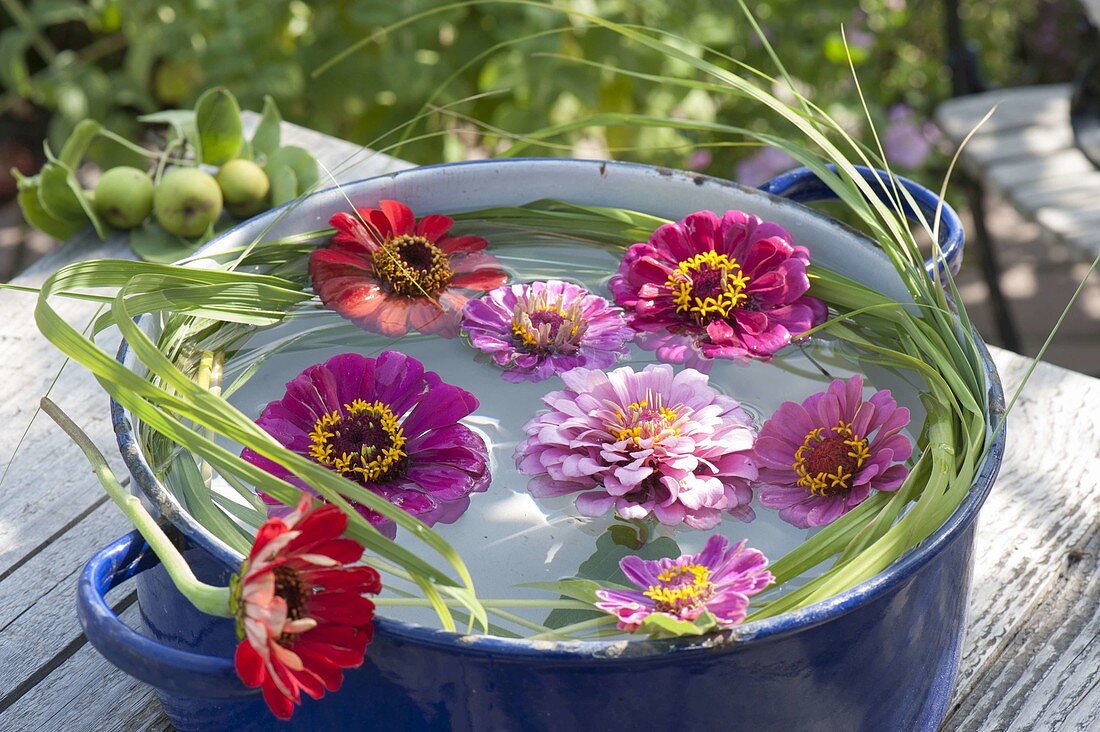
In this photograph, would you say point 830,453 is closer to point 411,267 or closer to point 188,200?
point 411,267

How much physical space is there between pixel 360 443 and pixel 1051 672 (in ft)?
1.53

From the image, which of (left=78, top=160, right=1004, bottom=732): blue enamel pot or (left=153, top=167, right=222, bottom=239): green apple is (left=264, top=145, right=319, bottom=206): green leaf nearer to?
(left=153, top=167, right=222, bottom=239): green apple

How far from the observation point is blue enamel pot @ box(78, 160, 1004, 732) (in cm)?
49

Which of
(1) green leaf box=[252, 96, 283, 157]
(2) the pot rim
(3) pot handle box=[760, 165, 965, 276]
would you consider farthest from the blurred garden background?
(2) the pot rim

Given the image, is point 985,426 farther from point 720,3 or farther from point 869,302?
point 720,3

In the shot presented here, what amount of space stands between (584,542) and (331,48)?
153 centimetres

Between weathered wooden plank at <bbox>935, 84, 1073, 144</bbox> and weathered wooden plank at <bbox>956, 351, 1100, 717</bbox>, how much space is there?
1.03 meters

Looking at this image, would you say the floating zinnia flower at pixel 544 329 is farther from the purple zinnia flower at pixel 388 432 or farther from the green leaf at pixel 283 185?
the green leaf at pixel 283 185

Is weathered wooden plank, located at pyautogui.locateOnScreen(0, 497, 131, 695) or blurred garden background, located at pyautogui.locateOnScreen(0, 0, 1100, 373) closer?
weathered wooden plank, located at pyautogui.locateOnScreen(0, 497, 131, 695)

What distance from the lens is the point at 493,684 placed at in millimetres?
504

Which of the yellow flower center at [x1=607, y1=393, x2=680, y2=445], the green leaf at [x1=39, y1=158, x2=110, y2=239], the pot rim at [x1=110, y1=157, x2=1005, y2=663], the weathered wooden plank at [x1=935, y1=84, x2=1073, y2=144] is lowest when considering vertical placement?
the weathered wooden plank at [x1=935, y1=84, x2=1073, y2=144]

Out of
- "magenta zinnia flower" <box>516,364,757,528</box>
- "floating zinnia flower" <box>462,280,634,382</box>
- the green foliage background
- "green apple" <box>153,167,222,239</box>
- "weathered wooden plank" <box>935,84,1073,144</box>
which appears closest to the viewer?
"magenta zinnia flower" <box>516,364,757,528</box>

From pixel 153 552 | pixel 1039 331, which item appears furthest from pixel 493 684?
pixel 1039 331

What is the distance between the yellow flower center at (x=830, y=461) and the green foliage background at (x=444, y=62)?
973 mm
